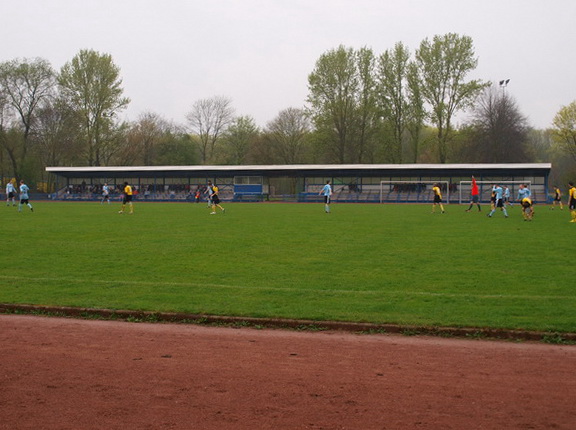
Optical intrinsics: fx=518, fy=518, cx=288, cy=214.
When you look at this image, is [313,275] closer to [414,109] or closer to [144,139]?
[414,109]

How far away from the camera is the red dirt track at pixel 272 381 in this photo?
14.9ft

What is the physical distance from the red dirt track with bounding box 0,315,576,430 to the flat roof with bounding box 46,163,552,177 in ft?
165

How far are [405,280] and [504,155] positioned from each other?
6045cm

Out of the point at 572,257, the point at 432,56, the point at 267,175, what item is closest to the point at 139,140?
the point at 267,175

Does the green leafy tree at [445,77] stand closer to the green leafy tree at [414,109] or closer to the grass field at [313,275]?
the green leafy tree at [414,109]

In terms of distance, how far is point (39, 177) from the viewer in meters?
70.8

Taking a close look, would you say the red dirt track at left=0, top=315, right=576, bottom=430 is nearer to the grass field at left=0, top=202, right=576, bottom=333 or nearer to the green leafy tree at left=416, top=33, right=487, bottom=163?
the grass field at left=0, top=202, right=576, bottom=333

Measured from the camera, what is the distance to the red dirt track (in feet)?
14.9

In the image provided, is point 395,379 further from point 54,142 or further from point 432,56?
point 54,142

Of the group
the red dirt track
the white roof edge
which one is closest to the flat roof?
the white roof edge

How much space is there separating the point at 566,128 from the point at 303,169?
32877 millimetres

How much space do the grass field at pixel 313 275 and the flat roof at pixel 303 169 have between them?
123 feet

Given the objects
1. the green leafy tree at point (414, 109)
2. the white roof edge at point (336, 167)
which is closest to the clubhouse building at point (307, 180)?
the white roof edge at point (336, 167)

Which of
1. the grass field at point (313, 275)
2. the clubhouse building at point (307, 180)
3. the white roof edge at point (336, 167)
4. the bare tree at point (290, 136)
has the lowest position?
the grass field at point (313, 275)
